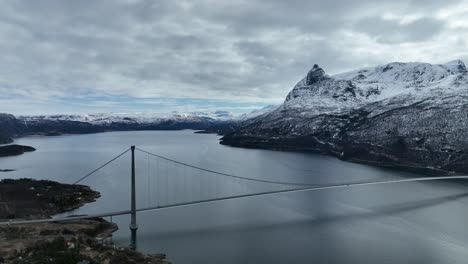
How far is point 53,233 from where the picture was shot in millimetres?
30234

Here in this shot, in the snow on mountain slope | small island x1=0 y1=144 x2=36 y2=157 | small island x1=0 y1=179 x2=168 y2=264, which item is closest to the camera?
small island x1=0 y1=179 x2=168 y2=264

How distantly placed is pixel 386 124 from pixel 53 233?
107 metres

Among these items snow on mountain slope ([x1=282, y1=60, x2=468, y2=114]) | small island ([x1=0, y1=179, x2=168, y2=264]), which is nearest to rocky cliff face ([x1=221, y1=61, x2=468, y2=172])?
snow on mountain slope ([x1=282, y1=60, x2=468, y2=114])

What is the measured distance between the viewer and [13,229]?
3039cm

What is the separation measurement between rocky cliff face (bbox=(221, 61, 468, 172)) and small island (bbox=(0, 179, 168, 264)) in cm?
7511

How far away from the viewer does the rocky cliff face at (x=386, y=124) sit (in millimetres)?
93062

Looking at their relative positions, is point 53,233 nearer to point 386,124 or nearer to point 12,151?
point 12,151

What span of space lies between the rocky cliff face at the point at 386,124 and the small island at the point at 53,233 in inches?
2957

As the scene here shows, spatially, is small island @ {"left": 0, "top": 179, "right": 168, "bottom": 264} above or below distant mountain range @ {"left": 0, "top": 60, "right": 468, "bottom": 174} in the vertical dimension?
below

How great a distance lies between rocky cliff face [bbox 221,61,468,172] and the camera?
305 feet

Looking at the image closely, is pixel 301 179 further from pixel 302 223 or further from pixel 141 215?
pixel 141 215

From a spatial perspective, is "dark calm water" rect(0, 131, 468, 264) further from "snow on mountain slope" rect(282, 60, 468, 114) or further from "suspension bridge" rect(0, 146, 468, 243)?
"snow on mountain slope" rect(282, 60, 468, 114)

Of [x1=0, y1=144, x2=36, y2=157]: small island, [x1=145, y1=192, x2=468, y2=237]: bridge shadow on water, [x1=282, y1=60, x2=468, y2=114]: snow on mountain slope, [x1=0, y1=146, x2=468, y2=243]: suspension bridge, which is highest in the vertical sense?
[x1=282, y1=60, x2=468, y2=114]: snow on mountain slope

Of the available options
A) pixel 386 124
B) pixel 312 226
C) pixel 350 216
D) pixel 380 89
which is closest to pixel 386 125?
pixel 386 124
